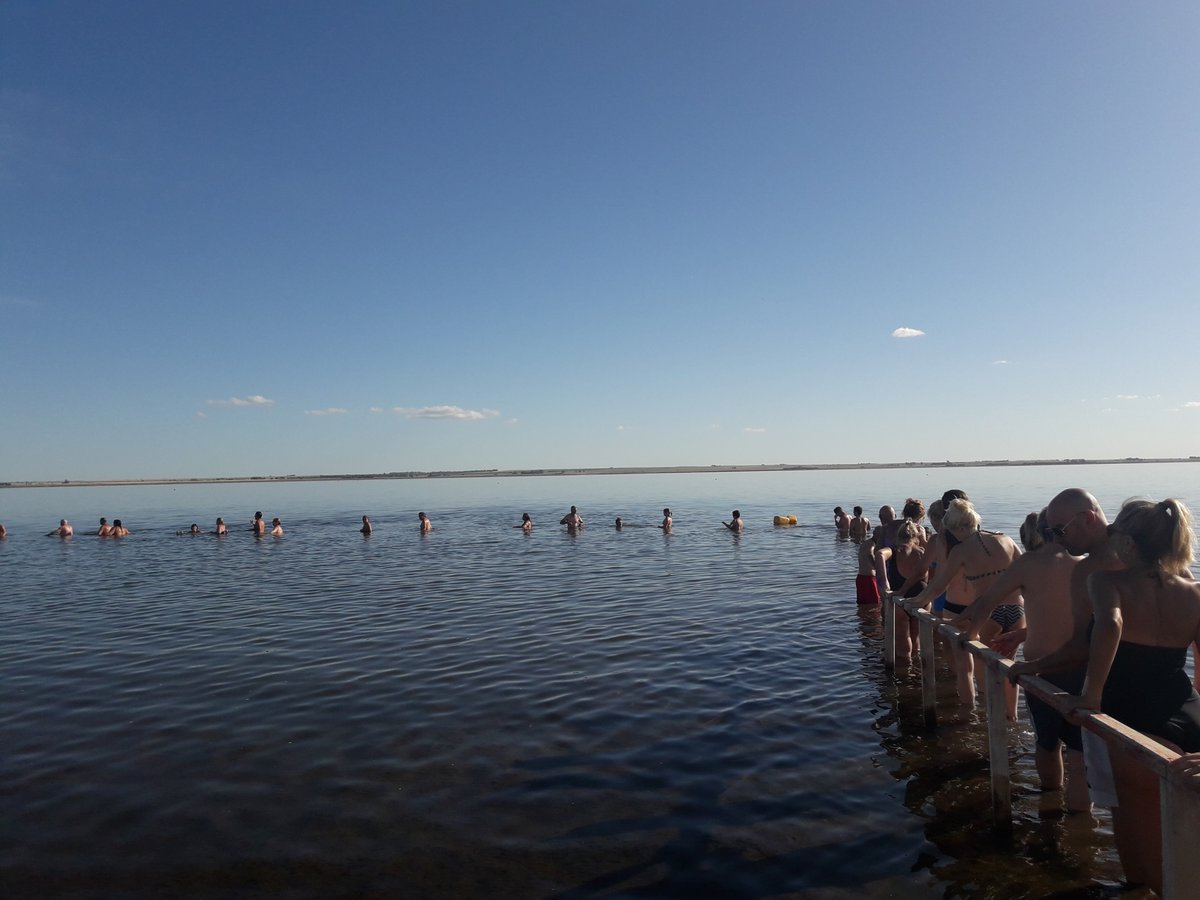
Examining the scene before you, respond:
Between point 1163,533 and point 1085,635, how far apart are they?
3.95 ft

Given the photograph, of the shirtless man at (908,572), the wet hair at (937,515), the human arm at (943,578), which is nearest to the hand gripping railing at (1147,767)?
the human arm at (943,578)

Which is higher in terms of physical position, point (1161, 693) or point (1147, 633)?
point (1147, 633)

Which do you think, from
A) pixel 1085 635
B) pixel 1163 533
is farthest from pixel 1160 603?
pixel 1085 635

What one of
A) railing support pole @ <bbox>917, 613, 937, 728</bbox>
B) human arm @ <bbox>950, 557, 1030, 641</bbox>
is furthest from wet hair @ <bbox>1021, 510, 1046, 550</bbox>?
railing support pole @ <bbox>917, 613, 937, 728</bbox>

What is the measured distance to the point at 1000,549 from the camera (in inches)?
338

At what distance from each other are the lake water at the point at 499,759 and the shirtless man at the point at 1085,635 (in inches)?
37.6

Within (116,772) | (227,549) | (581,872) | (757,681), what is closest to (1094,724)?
(581,872)

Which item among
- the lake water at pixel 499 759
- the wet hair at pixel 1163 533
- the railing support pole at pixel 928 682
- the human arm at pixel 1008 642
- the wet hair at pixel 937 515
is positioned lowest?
the lake water at pixel 499 759

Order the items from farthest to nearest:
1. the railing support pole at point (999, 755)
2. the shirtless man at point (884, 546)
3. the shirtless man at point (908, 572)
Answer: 1. the shirtless man at point (884, 546)
2. the shirtless man at point (908, 572)
3. the railing support pole at point (999, 755)

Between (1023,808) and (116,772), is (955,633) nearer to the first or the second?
(1023,808)

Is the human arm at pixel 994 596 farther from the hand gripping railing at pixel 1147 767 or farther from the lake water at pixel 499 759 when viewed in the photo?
the lake water at pixel 499 759

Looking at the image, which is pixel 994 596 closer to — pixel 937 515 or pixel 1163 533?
pixel 1163 533

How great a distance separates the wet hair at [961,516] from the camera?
8586 mm

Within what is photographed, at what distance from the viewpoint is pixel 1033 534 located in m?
6.32
